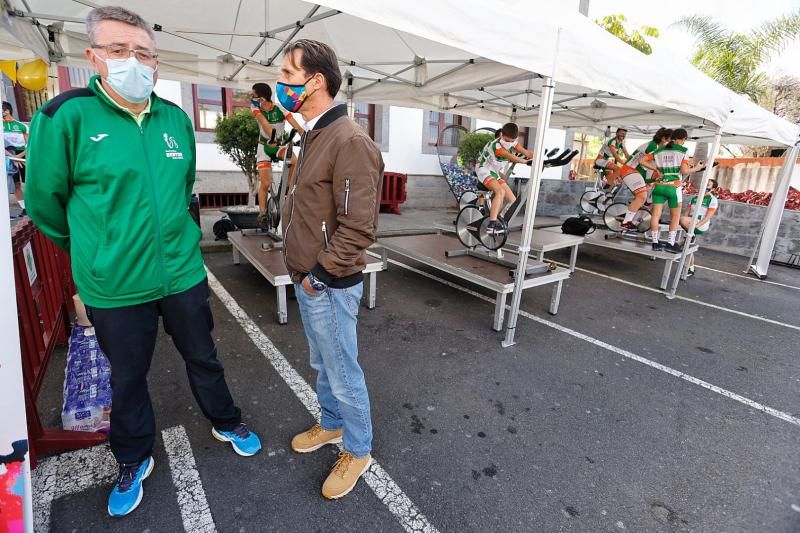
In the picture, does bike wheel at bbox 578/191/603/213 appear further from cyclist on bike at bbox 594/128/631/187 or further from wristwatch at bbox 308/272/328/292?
wristwatch at bbox 308/272/328/292

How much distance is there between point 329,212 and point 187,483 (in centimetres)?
157

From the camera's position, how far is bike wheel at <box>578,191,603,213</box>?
31.1 feet

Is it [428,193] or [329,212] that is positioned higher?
[329,212]

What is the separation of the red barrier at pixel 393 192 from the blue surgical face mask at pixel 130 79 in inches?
381

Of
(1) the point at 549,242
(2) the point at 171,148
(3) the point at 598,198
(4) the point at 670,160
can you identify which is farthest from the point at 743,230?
(2) the point at 171,148

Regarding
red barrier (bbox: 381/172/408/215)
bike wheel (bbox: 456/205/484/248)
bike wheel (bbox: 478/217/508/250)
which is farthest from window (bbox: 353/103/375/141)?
bike wheel (bbox: 478/217/508/250)

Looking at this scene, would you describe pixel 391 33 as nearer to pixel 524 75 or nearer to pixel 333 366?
pixel 524 75

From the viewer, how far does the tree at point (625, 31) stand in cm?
1491

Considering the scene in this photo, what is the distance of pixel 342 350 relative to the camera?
1881 mm

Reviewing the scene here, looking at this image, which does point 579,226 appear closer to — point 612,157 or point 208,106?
point 612,157

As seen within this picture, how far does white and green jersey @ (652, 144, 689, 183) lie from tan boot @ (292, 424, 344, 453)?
6060mm

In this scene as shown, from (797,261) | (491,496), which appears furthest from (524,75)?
(797,261)

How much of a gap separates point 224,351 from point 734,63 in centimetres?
1587

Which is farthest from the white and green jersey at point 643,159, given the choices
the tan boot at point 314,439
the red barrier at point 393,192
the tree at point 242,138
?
the tree at point 242,138
